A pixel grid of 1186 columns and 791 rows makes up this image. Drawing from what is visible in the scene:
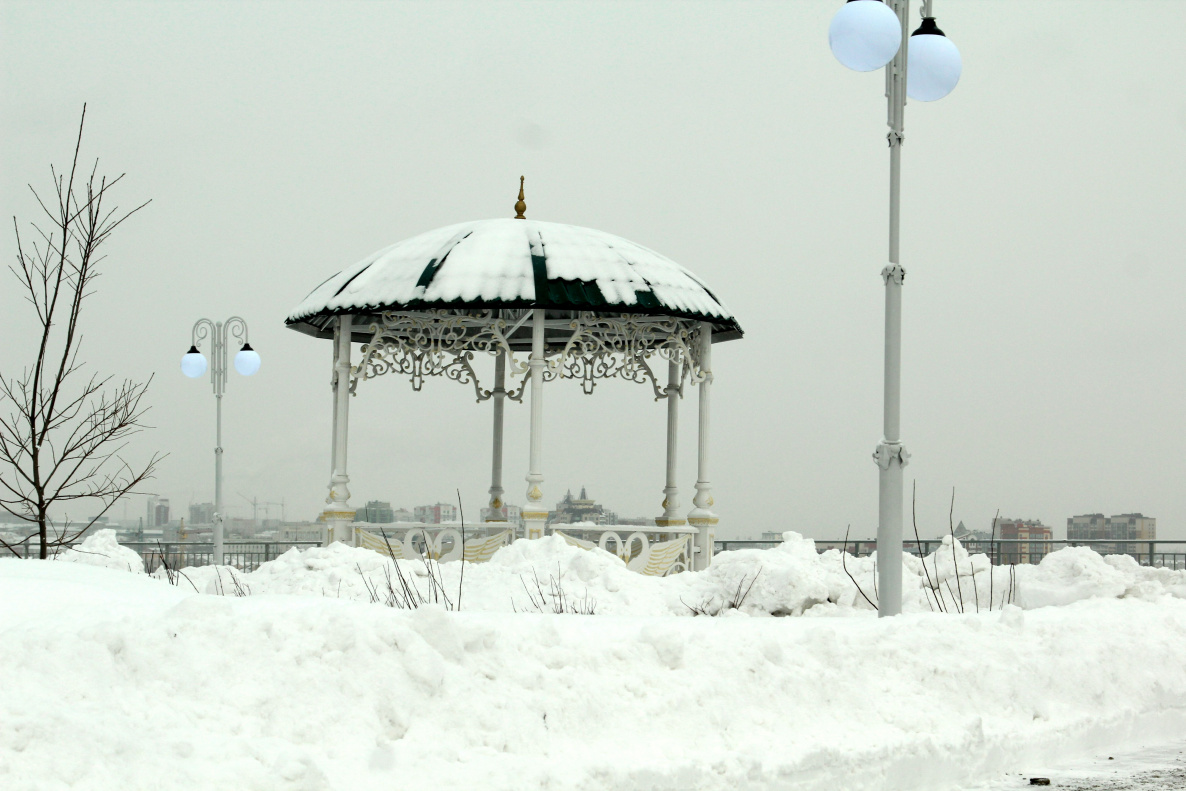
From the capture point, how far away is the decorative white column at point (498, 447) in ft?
58.2

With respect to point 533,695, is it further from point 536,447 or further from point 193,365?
point 193,365

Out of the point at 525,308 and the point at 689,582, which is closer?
the point at 689,582

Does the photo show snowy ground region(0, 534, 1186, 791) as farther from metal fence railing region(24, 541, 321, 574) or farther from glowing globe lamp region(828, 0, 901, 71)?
metal fence railing region(24, 541, 321, 574)

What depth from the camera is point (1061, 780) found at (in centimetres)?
587

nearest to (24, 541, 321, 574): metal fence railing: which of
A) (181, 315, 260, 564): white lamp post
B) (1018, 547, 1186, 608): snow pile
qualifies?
(181, 315, 260, 564): white lamp post

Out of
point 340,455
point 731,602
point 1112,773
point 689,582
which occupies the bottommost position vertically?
point 1112,773

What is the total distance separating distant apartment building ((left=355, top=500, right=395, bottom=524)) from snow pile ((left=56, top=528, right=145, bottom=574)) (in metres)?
2.76

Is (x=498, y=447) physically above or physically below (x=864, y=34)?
below

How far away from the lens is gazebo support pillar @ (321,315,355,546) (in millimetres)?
14914

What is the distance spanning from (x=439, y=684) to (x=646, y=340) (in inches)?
420

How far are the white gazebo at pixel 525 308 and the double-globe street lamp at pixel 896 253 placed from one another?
19.8 feet

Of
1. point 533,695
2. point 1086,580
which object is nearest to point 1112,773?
point 533,695

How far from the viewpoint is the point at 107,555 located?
13734 mm

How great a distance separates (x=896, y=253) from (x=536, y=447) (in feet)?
22.6
